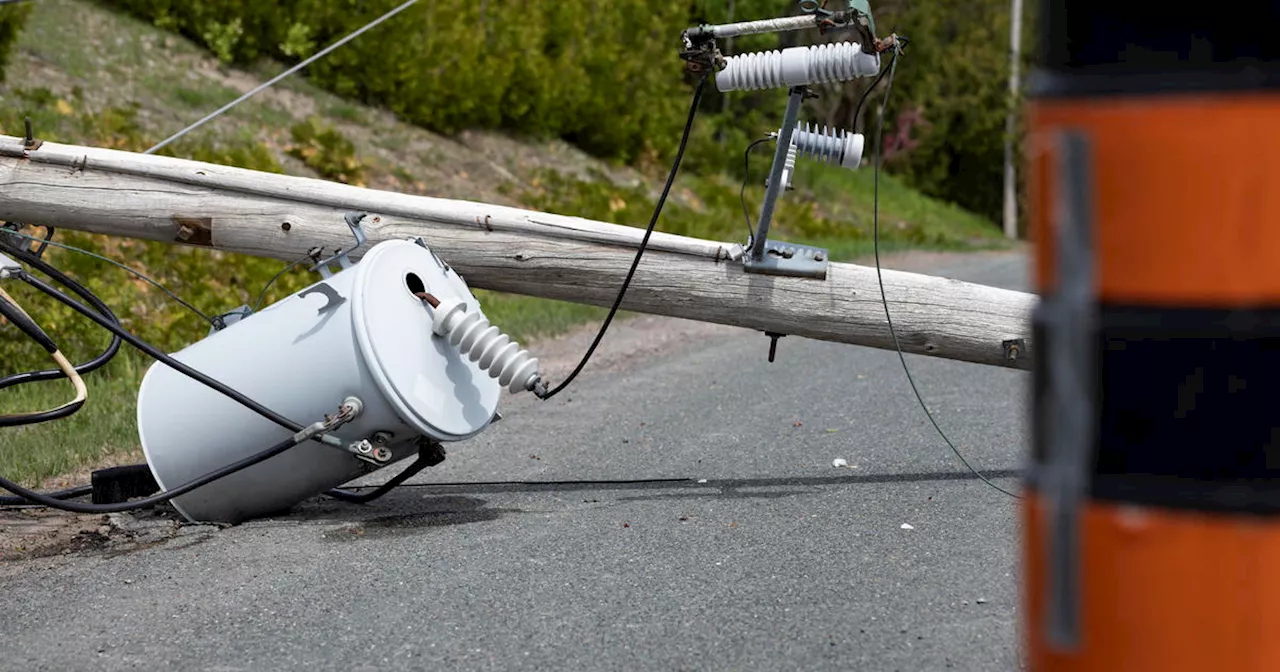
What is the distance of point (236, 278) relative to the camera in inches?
457

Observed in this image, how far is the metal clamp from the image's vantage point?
5195 mm

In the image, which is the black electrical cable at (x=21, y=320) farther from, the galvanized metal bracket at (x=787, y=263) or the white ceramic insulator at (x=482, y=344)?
the galvanized metal bracket at (x=787, y=263)

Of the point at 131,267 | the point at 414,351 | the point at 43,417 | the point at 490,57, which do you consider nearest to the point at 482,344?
the point at 414,351

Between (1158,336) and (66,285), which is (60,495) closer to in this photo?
(66,285)

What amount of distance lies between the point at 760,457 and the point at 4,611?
3.04 meters

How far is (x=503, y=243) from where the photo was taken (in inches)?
223

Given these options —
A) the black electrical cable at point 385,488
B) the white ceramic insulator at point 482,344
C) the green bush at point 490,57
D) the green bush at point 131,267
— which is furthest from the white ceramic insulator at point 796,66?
the green bush at point 490,57

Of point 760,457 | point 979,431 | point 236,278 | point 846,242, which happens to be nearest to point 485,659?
point 760,457

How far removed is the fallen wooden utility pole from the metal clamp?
155 millimetres

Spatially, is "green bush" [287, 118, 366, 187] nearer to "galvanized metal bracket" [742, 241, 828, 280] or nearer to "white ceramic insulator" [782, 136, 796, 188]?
"galvanized metal bracket" [742, 241, 828, 280]

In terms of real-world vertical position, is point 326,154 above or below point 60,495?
above

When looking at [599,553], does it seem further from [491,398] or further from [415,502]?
[415,502]

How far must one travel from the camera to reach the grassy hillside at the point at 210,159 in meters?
8.56

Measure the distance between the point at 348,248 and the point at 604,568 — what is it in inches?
71.5
